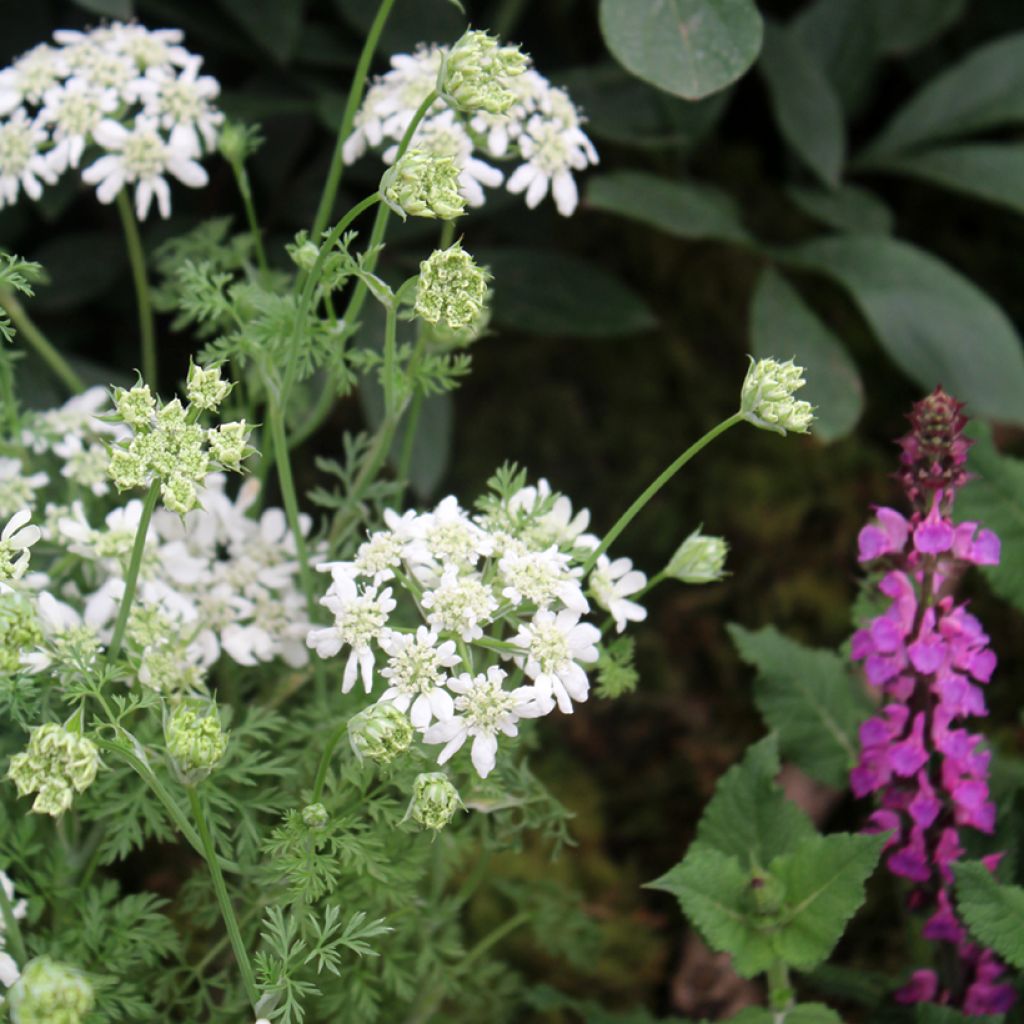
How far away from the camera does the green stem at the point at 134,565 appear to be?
930mm

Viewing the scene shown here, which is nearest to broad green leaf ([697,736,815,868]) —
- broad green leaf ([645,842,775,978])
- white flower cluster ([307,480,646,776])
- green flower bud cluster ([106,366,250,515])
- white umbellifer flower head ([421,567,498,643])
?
broad green leaf ([645,842,775,978])

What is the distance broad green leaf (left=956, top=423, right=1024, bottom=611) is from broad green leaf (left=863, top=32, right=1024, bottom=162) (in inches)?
31.8

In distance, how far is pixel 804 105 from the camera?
78.8 inches

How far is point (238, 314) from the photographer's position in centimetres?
120

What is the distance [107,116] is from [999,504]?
1.11 meters

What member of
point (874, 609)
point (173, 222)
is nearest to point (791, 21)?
point (173, 222)

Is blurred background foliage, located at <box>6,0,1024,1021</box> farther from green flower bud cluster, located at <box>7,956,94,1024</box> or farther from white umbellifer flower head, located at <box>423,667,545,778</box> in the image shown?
green flower bud cluster, located at <box>7,956,94,1024</box>

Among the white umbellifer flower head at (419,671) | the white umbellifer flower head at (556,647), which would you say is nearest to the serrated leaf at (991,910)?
the white umbellifer flower head at (556,647)

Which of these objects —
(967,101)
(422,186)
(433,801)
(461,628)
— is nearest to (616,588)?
(461,628)

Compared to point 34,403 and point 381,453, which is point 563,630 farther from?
Result: point 34,403

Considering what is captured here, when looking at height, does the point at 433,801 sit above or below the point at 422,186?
below

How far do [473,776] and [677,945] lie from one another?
31.4 inches

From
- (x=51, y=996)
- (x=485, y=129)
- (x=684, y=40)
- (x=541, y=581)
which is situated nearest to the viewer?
(x=51, y=996)

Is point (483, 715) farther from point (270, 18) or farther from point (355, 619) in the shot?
point (270, 18)
